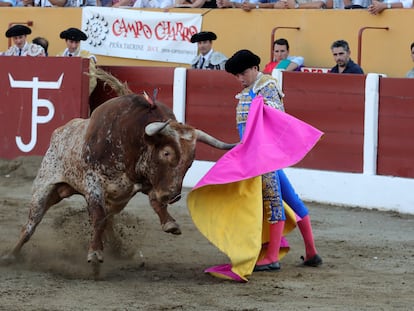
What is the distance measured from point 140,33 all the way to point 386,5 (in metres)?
2.83

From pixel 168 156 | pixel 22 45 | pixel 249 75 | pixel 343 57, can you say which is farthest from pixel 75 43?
pixel 168 156

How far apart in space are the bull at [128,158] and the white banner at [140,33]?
478 centimetres

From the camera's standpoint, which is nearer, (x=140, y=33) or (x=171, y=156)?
(x=171, y=156)

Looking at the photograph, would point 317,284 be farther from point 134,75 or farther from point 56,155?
point 134,75

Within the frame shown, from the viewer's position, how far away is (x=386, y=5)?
880 centimetres

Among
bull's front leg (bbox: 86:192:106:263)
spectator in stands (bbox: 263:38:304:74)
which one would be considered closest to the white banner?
spectator in stands (bbox: 263:38:304:74)

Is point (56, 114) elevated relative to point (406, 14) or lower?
lower

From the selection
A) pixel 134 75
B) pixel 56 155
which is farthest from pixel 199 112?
pixel 56 155

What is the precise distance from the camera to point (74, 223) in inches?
257

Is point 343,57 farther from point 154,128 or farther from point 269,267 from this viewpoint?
point 154,128

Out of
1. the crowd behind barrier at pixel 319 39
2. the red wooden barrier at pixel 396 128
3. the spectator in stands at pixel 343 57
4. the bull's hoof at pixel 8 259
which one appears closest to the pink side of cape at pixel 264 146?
the bull's hoof at pixel 8 259

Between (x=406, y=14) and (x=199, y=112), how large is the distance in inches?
77.2

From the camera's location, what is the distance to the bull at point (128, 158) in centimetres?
499

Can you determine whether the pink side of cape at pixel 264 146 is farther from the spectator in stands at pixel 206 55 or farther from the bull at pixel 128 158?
the spectator in stands at pixel 206 55
